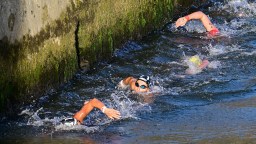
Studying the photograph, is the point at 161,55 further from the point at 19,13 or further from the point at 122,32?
the point at 19,13

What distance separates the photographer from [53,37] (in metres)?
11.4

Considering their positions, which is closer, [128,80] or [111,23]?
[128,80]

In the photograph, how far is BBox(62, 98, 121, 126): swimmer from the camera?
948cm

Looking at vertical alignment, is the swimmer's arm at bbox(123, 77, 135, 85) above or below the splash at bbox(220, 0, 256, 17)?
below

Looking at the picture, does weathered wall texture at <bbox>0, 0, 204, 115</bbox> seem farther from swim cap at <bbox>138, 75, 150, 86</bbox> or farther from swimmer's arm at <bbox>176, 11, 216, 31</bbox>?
swim cap at <bbox>138, 75, 150, 86</bbox>

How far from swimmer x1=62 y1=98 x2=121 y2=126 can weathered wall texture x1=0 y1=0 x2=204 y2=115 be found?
3.55 feet

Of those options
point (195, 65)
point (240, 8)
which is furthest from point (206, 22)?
point (240, 8)

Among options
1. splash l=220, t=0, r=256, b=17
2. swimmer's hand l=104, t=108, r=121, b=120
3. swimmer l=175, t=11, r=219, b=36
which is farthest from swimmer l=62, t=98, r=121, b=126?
splash l=220, t=0, r=256, b=17

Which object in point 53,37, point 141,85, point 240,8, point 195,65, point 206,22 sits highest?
point 240,8

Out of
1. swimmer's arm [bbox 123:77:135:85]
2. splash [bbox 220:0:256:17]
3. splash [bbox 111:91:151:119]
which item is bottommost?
splash [bbox 111:91:151:119]

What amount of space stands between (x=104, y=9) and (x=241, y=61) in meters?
2.70

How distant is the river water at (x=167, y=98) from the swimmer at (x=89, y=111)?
102 mm

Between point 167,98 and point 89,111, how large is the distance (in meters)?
1.79

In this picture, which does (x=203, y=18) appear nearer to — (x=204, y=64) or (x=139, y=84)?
(x=204, y=64)
